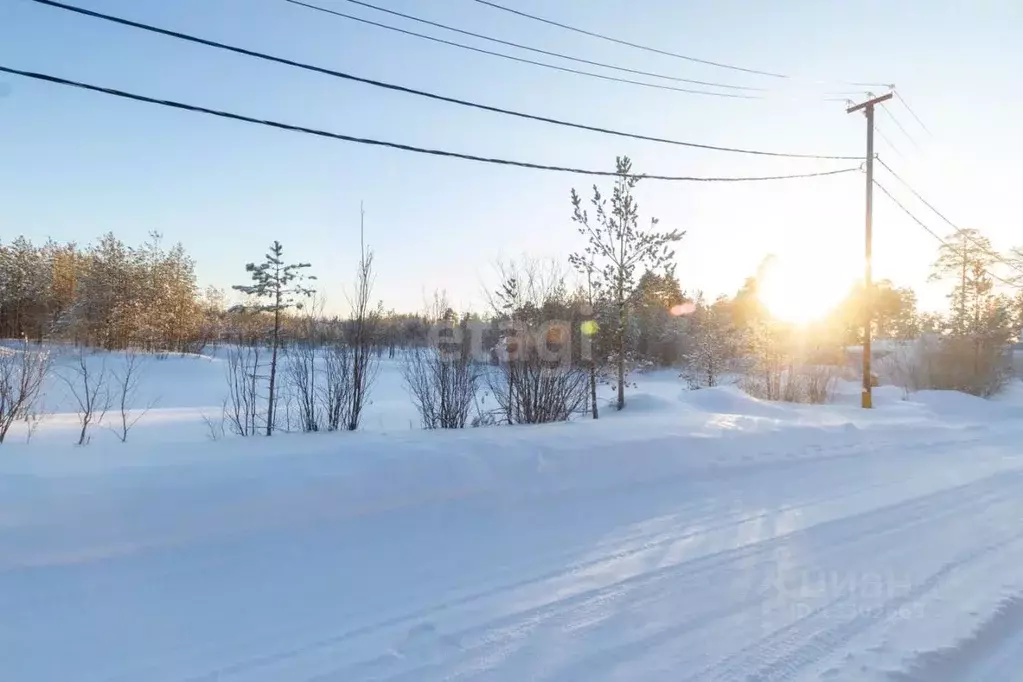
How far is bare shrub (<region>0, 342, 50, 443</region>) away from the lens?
7.40 metres

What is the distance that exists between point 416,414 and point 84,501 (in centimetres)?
749

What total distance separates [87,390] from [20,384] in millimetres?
808

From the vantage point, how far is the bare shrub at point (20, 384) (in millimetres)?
7398

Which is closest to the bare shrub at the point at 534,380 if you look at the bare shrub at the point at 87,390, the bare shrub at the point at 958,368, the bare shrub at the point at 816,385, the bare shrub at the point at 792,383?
the bare shrub at the point at 87,390

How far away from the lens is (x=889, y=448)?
32.1 feet

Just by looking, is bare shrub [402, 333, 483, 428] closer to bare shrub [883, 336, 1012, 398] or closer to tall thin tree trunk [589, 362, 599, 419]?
tall thin tree trunk [589, 362, 599, 419]

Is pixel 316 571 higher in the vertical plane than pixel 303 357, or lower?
lower

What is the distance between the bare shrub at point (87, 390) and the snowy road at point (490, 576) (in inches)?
141

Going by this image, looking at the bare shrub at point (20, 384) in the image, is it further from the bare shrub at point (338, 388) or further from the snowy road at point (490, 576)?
the bare shrub at point (338, 388)

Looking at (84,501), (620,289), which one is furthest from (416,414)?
(84,501)

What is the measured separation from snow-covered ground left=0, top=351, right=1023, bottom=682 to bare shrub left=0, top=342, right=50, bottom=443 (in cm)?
74

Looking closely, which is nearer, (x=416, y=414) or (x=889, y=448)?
(x=889, y=448)

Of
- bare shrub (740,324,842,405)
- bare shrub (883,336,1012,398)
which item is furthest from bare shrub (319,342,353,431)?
bare shrub (883,336,1012,398)

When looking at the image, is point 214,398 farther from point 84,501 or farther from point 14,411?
point 84,501
